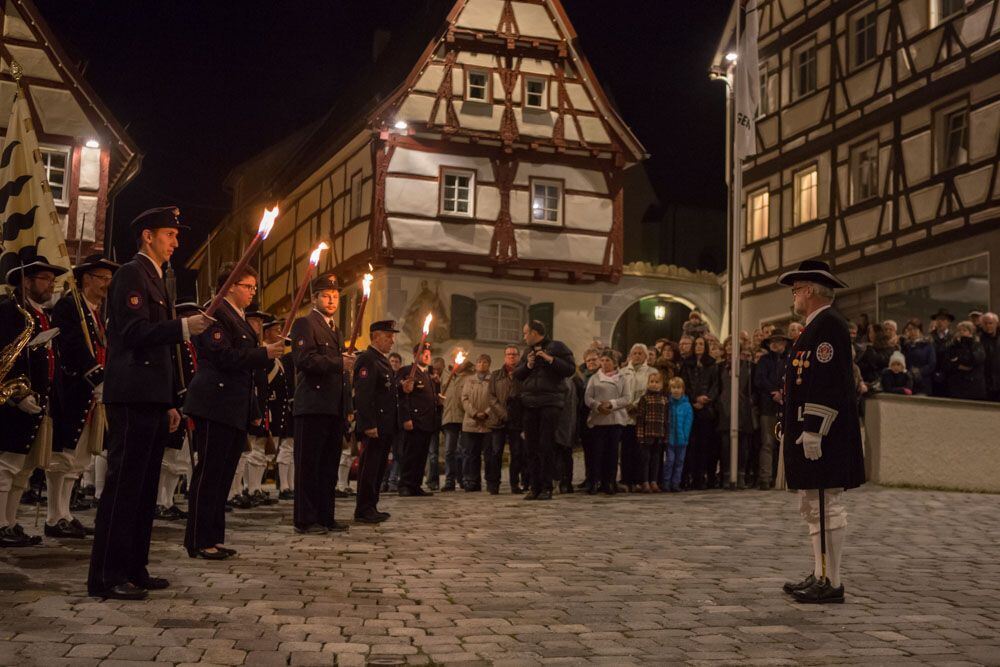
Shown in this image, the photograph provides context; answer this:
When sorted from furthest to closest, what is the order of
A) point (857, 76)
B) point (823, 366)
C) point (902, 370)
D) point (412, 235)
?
point (412, 235) < point (857, 76) < point (902, 370) < point (823, 366)

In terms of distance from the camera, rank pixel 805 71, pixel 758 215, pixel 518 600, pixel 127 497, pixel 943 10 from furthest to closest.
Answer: pixel 758 215
pixel 805 71
pixel 943 10
pixel 518 600
pixel 127 497

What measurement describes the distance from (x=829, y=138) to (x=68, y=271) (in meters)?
20.4

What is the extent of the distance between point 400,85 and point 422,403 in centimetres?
1469

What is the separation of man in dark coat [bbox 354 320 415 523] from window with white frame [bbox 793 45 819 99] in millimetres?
18684

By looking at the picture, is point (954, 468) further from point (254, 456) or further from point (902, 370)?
point (254, 456)

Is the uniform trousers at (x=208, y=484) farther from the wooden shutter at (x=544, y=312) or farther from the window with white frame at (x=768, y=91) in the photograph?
the window with white frame at (x=768, y=91)

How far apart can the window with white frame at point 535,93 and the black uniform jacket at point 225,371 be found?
72.3 ft

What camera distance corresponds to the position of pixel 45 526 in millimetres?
8836

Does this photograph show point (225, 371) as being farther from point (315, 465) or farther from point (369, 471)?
point (369, 471)

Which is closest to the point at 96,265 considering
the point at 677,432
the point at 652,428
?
the point at 652,428

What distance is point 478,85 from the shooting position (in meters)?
29.0

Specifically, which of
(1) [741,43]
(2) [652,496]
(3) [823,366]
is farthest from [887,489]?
(3) [823,366]

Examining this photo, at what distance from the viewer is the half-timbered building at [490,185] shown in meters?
28.2

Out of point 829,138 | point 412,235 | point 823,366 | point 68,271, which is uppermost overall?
point 829,138
